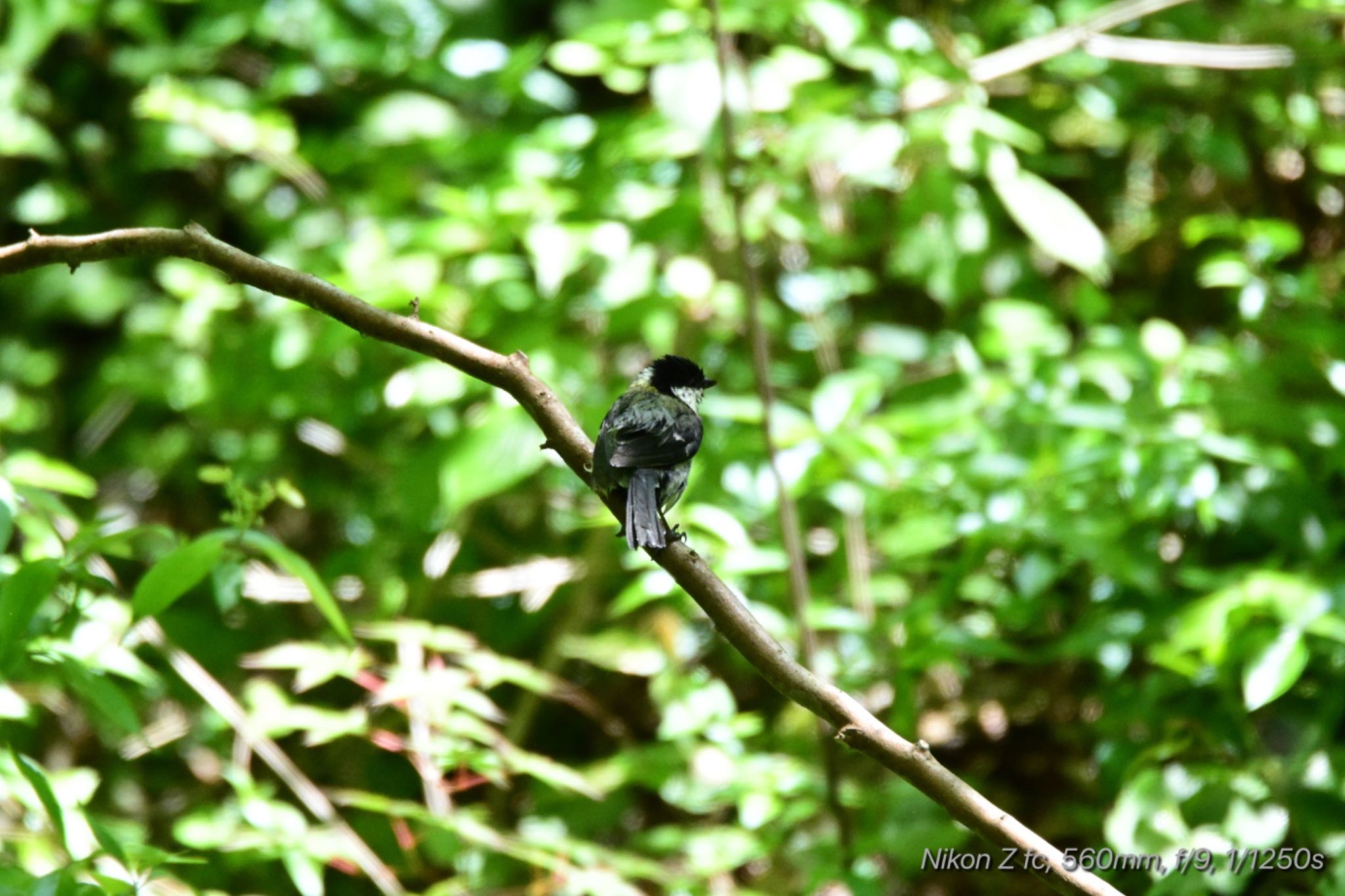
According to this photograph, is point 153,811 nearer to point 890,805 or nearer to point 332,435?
point 332,435

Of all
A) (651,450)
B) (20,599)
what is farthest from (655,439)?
(20,599)

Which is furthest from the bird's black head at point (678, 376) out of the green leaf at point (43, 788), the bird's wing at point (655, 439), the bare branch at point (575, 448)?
the green leaf at point (43, 788)

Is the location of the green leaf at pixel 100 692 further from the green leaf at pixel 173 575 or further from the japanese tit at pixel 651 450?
the japanese tit at pixel 651 450

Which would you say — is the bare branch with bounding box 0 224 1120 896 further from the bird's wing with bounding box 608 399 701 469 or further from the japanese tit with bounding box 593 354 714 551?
the bird's wing with bounding box 608 399 701 469

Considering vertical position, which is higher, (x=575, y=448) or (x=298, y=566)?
(x=575, y=448)

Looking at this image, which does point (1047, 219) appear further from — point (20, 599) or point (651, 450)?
point (20, 599)

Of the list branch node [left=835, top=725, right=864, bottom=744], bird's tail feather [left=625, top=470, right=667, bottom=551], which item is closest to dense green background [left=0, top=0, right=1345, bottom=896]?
bird's tail feather [left=625, top=470, right=667, bottom=551]
